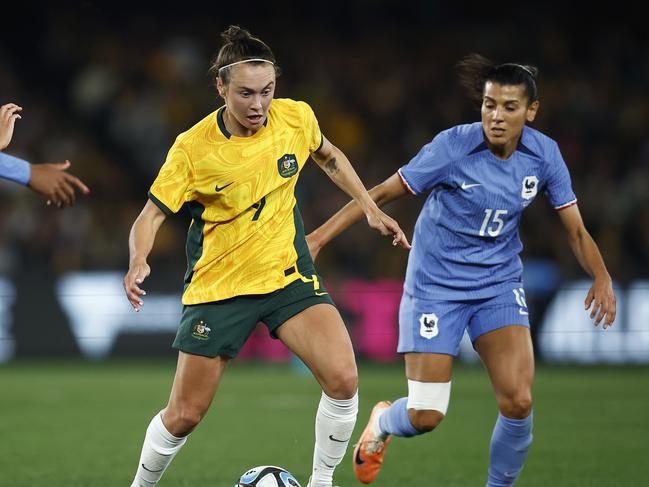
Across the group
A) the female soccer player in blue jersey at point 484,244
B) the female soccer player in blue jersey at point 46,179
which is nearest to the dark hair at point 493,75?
the female soccer player in blue jersey at point 484,244

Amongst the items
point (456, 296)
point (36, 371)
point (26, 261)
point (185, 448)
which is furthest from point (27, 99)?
point (456, 296)

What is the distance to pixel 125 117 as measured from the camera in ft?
55.2

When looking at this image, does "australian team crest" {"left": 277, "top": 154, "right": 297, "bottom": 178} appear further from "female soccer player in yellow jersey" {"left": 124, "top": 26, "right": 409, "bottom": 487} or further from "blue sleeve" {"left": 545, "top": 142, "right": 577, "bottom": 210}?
"blue sleeve" {"left": 545, "top": 142, "right": 577, "bottom": 210}

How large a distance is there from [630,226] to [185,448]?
8232 millimetres

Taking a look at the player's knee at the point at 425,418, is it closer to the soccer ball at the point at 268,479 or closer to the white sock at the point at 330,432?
the white sock at the point at 330,432

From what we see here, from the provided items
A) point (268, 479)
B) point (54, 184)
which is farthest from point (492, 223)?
point (54, 184)

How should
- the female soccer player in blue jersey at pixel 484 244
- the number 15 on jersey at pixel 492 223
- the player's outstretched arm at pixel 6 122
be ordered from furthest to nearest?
the number 15 on jersey at pixel 492 223 → the female soccer player in blue jersey at pixel 484 244 → the player's outstretched arm at pixel 6 122

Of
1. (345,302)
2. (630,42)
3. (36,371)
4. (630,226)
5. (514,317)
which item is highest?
(630,42)

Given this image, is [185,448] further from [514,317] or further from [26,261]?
[26,261]

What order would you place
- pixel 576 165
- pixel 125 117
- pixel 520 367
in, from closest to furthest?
pixel 520 367 → pixel 576 165 → pixel 125 117

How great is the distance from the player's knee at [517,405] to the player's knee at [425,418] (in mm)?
404

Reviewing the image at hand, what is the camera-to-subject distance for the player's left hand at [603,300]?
5.65m

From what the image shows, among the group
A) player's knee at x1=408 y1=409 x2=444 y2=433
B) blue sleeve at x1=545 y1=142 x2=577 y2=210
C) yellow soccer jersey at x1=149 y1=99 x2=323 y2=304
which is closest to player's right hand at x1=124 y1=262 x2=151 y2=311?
yellow soccer jersey at x1=149 y1=99 x2=323 y2=304

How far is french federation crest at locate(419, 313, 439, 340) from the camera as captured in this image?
5.91 meters
